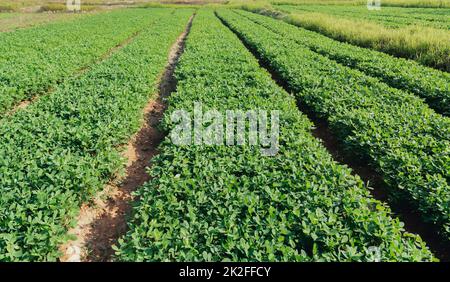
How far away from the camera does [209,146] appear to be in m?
5.66

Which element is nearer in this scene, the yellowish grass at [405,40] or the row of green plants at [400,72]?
the row of green plants at [400,72]

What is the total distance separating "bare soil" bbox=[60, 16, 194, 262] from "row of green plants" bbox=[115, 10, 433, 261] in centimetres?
50

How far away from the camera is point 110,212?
5.44 metres

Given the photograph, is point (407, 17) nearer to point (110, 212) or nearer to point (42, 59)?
point (42, 59)

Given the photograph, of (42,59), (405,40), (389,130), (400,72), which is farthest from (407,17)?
(42,59)

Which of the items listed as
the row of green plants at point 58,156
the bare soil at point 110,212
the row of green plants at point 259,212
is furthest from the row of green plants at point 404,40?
the bare soil at point 110,212

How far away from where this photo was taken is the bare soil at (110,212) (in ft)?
15.0

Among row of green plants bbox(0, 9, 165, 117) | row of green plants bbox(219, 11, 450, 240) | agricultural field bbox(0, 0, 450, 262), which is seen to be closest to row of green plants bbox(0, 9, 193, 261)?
agricultural field bbox(0, 0, 450, 262)

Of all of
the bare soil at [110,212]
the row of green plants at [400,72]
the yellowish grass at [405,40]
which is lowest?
the bare soil at [110,212]

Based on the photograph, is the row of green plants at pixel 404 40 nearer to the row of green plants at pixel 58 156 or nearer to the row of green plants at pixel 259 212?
the row of green plants at pixel 259 212

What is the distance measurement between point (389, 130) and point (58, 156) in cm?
652

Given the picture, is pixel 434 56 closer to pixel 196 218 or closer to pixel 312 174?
pixel 312 174

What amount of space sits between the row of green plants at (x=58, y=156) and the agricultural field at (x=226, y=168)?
3 cm
